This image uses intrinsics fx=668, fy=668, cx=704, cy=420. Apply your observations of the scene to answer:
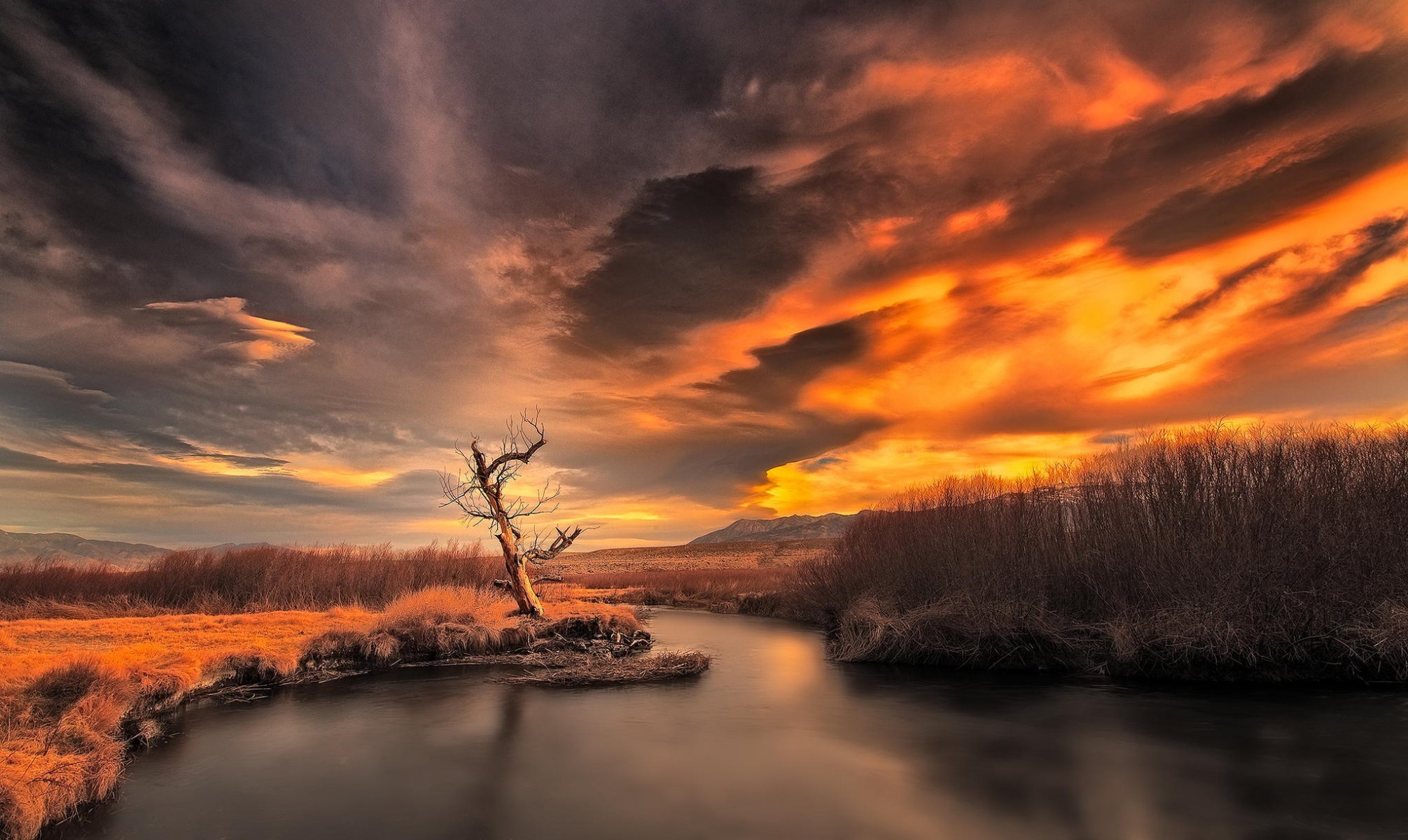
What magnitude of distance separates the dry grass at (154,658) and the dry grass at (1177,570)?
1091cm

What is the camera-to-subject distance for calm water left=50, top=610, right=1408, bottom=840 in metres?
8.15

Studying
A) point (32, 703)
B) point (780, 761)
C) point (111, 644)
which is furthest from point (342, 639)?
point (780, 761)

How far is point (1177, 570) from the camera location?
16.9 metres

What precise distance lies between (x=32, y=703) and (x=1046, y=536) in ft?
75.3

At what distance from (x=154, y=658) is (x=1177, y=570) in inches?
928

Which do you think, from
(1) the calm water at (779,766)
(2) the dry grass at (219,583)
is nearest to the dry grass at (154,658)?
(1) the calm water at (779,766)

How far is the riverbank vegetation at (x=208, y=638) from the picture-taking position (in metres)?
8.91

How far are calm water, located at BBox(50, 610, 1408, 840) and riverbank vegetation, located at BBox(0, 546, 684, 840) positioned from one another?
2.66ft

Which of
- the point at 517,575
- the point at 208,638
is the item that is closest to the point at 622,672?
the point at 517,575

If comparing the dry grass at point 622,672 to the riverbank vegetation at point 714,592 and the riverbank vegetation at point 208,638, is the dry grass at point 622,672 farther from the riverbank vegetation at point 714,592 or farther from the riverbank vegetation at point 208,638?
the riverbank vegetation at point 714,592

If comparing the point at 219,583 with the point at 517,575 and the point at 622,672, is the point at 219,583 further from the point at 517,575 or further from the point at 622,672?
the point at 622,672

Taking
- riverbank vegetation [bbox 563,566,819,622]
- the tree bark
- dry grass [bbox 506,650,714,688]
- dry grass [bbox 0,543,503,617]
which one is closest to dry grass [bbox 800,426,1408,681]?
dry grass [bbox 506,650,714,688]

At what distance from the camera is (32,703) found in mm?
10047

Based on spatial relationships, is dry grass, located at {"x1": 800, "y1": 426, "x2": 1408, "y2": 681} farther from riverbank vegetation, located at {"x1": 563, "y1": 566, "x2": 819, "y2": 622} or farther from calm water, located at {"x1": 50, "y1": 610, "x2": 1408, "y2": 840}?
riverbank vegetation, located at {"x1": 563, "y1": 566, "x2": 819, "y2": 622}
